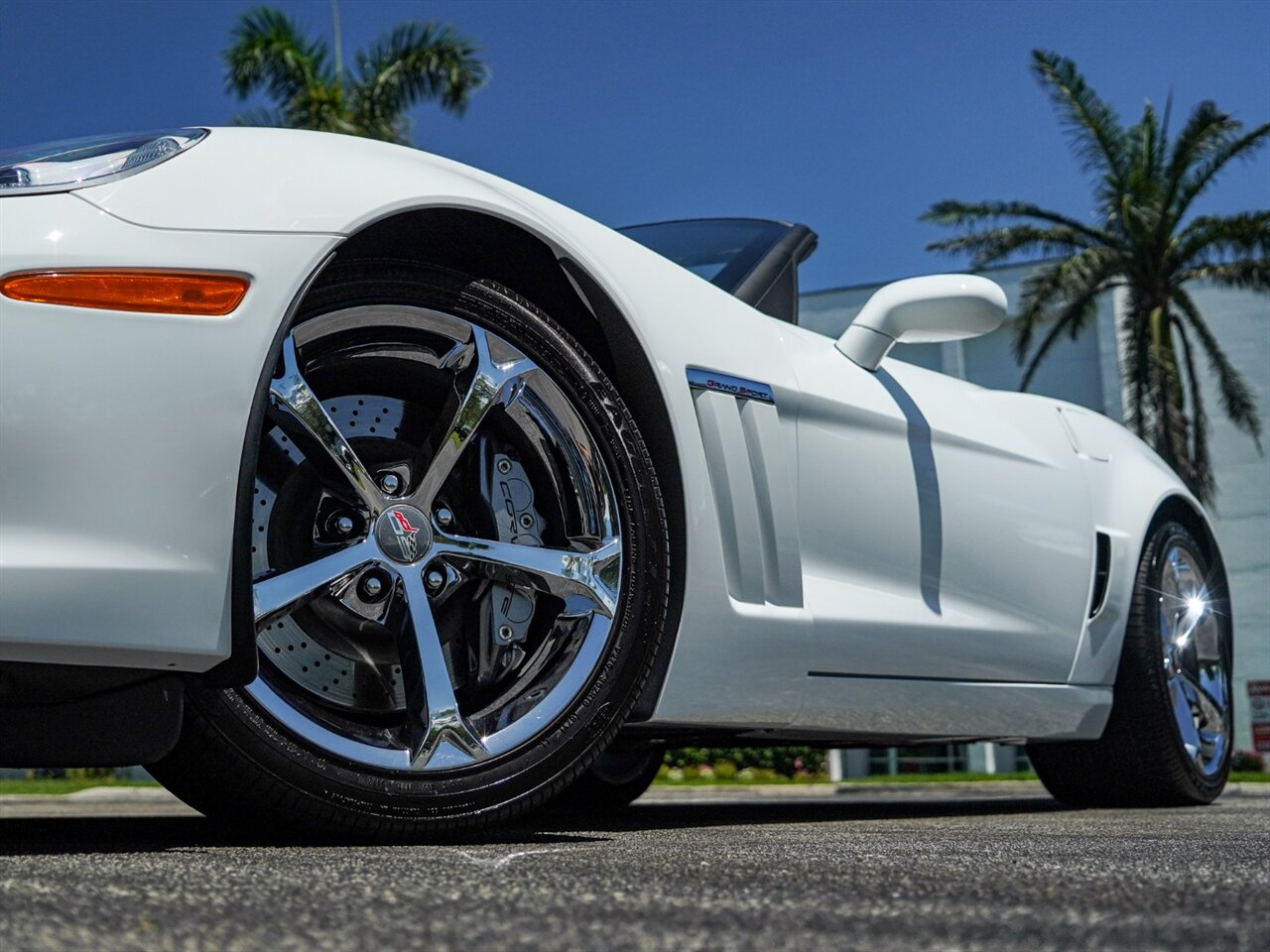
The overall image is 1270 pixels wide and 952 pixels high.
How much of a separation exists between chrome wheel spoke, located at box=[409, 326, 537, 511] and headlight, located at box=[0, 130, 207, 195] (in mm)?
533

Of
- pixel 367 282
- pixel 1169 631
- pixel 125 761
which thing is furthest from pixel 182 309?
pixel 1169 631

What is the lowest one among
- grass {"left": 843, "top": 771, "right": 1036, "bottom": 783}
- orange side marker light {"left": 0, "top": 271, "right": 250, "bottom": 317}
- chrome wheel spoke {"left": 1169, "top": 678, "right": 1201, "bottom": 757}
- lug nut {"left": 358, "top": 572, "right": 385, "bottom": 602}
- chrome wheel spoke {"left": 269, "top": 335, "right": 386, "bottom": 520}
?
grass {"left": 843, "top": 771, "right": 1036, "bottom": 783}

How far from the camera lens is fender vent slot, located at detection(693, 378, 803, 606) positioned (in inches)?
106

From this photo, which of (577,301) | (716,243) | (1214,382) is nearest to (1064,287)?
(1214,382)

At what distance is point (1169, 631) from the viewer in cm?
409

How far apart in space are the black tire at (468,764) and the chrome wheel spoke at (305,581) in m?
0.04

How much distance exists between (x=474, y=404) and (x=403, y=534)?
0.82 ft

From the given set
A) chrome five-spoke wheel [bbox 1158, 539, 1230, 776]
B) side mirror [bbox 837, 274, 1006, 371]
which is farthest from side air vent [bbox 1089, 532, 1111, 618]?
side mirror [bbox 837, 274, 1006, 371]

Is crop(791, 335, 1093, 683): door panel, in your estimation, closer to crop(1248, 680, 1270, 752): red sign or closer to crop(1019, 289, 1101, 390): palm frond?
crop(1248, 680, 1270, 752): red sign

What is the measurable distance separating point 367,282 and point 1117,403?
29496mm

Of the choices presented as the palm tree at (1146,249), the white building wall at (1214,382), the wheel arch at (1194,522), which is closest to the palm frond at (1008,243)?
the palm tree at (1146,249)

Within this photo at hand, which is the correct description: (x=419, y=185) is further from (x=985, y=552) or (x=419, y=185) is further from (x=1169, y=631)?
(x=1169, y=631)

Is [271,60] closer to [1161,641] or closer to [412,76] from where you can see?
[412,76]

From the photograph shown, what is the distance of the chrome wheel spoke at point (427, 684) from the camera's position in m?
2.16
